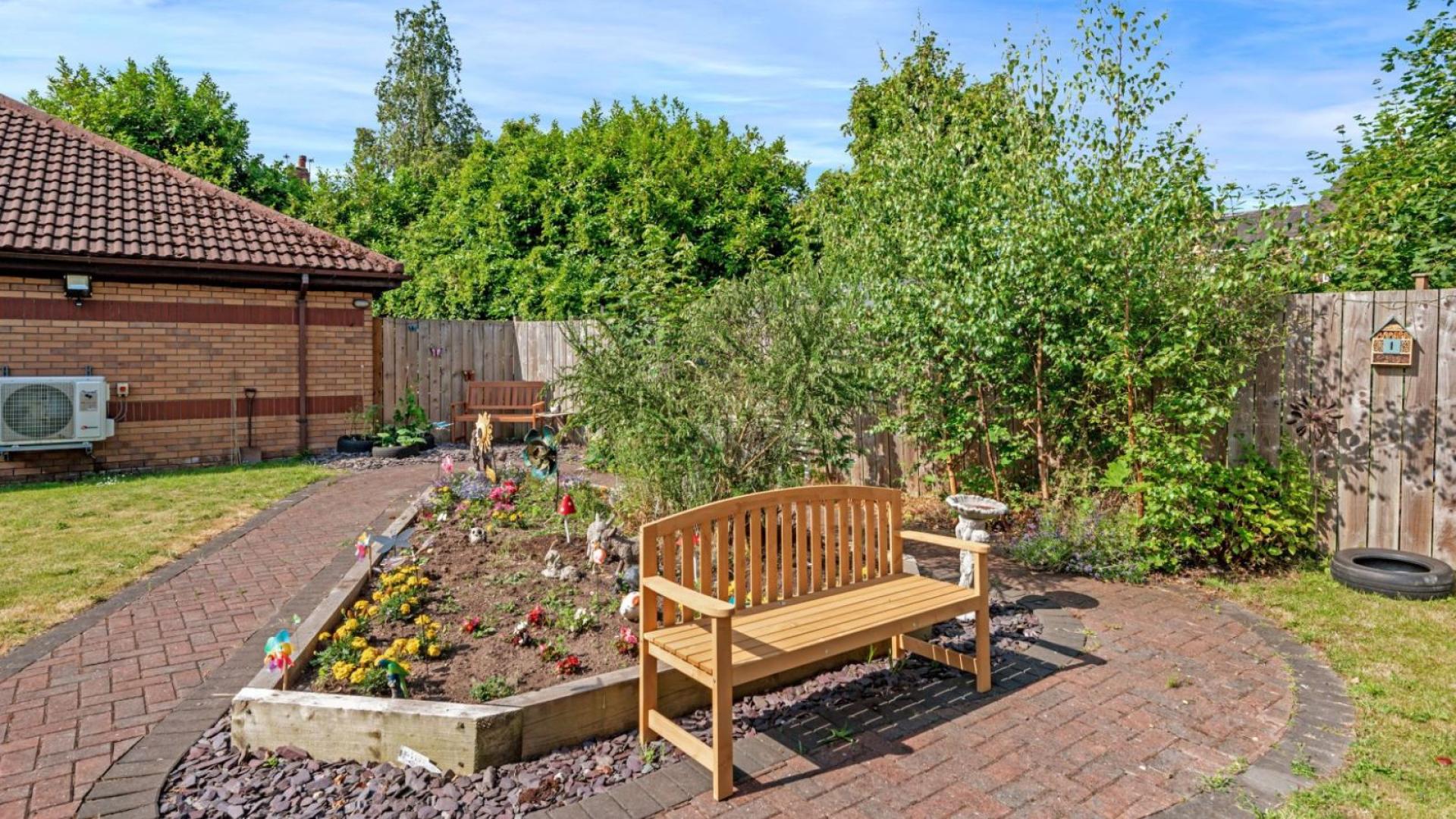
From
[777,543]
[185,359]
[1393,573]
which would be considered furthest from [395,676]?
[185,359]

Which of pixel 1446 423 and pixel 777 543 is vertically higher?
pixel 1446 423

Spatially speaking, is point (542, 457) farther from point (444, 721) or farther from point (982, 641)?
point (982, 641)

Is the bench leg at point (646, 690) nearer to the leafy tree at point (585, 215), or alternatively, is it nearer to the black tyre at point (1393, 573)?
the black tyre at point (1393, 573)

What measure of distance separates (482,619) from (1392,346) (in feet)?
20.8

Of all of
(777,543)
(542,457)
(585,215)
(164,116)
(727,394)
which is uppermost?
(164,116)

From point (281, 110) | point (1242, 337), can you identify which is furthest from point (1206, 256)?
point (281, 110)

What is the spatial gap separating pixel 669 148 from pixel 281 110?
12.3m

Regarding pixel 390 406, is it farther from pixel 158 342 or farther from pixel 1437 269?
pixel 1437 269

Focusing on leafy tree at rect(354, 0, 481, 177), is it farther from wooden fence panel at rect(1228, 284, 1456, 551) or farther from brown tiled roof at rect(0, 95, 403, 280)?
wooden fence panel at rect(1228, 284, 1456, 551)

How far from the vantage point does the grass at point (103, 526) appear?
17.9ft

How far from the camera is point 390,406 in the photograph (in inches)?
536

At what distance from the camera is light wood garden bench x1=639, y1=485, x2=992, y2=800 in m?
3.28

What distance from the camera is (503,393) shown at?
1443cm

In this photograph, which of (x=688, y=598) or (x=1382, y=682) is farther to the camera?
(x=1382, y=682)
